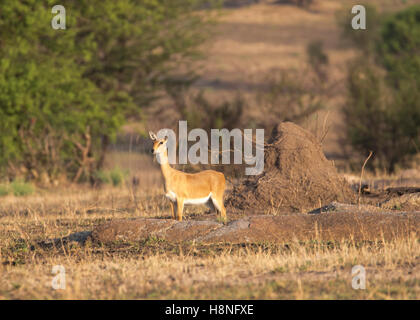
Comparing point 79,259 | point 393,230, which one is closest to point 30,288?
point 79,259

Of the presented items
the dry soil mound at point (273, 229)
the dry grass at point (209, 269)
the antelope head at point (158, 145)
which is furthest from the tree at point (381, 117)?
the dry grass at point (209, 269)

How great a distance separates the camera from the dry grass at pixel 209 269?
6.86 m

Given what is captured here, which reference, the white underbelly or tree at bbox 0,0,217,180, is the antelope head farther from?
tree at bbox 0,0,217,180

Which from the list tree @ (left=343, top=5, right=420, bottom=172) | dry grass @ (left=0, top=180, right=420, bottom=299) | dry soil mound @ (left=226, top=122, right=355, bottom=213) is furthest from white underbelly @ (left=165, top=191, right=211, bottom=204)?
tree @ (left=343, top=5, right=420, bottom=172)

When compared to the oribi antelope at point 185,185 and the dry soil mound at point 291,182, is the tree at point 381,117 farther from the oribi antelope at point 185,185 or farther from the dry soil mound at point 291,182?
the oribi antelope at point 185,185

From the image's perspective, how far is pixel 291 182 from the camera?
12.5m

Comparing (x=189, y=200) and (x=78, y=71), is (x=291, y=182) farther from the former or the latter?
(x=78, y=71)

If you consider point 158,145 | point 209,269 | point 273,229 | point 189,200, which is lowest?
point 209,269

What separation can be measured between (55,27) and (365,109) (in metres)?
11.5

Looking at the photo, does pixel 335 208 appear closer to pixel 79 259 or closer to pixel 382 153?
pixel 79 259

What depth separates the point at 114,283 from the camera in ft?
24.1

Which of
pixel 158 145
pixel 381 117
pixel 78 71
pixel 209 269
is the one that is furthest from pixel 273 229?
pixel 381 117

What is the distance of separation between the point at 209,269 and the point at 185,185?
290 cm

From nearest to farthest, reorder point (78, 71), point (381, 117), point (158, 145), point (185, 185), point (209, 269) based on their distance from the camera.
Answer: point (209, 269)
point (158, 145)
point (185, 185)
point (78, 71)
point (381, 117)
